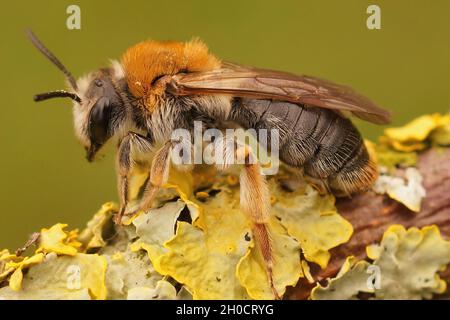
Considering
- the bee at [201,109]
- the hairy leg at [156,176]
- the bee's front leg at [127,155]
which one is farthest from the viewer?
the bee at [201,109]

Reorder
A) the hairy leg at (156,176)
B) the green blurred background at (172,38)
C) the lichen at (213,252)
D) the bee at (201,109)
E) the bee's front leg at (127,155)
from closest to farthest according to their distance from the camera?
the lichen at (213,252) < the hairy leg at (156,176) < the bee's front leg at (127,155) < the bee at (201,109) < the green blurred background at (172,38)

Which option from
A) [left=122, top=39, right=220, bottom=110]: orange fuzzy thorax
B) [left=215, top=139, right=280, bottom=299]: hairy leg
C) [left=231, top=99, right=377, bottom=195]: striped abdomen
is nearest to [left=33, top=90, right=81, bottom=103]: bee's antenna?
[left=122, top=39, right=220, bottom=110]: orange fuzzy thorax

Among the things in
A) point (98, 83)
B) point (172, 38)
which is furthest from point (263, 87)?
point (172, 38)

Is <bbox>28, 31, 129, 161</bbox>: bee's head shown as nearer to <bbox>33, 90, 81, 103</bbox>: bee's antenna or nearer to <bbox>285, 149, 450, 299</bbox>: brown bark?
<bbox>33, 90, 81, 103</bbox>: bee's antenna

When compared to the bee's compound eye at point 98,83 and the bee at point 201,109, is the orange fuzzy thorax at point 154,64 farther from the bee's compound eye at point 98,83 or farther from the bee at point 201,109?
the bee's compound eye at point 98,83

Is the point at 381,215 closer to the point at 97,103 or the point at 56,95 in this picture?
the point at 97,103

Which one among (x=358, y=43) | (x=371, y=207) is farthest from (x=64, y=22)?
(x=371, y=207)

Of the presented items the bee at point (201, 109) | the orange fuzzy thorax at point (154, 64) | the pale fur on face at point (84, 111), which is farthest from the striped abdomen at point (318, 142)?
the pale fur on face at point (84, 111)
